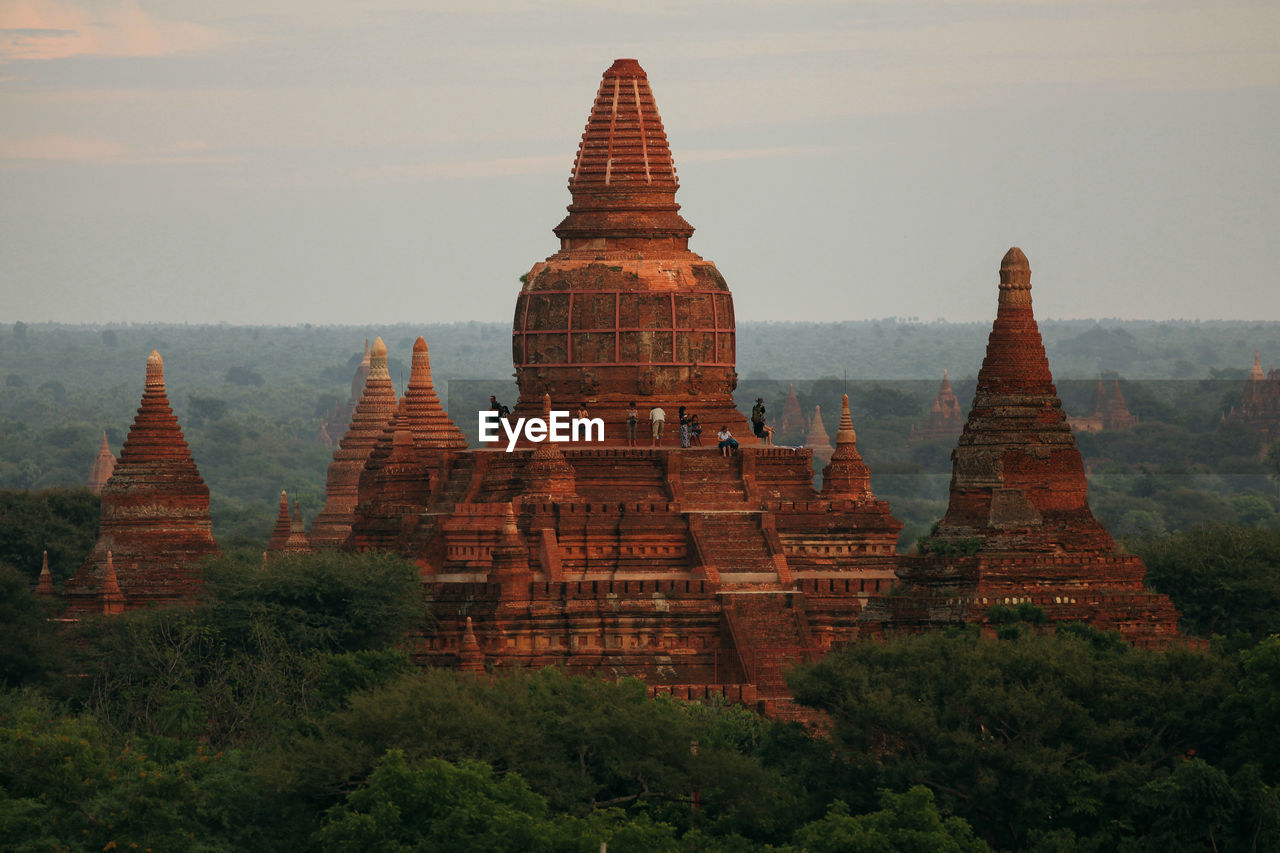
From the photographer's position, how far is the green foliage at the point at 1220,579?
56.0 meters

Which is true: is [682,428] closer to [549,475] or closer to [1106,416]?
[549,475]

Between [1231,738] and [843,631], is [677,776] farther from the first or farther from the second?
[843,631]

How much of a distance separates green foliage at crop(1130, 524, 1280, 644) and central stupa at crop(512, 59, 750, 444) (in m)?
7.08

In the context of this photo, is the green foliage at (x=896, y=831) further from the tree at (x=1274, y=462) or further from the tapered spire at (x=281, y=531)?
the tree at (x=1274, y=462)

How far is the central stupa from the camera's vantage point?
194 ft

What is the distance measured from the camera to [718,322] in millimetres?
59688

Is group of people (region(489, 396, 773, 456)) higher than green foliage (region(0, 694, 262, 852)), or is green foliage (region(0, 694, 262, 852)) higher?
group of people (region(489, 396, 773, 456))

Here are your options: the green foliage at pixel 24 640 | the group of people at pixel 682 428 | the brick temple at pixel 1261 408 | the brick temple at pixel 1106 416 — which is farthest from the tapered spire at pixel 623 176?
the brick temple at pixel 1261 408

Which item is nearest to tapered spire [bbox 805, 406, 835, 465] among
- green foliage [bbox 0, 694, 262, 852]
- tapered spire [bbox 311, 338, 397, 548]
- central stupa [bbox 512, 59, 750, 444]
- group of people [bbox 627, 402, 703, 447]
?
tapered spire [bbox 311, 338, 397, 548]

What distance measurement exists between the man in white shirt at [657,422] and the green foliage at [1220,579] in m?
7.72

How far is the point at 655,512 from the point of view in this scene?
5666cm

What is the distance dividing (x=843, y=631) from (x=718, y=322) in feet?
22.5

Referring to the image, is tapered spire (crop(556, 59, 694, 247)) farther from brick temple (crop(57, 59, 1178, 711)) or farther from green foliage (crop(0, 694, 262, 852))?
green foliage (crop(0, 694, 262, 852))

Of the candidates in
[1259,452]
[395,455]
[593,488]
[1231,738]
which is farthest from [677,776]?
[1259,452]
